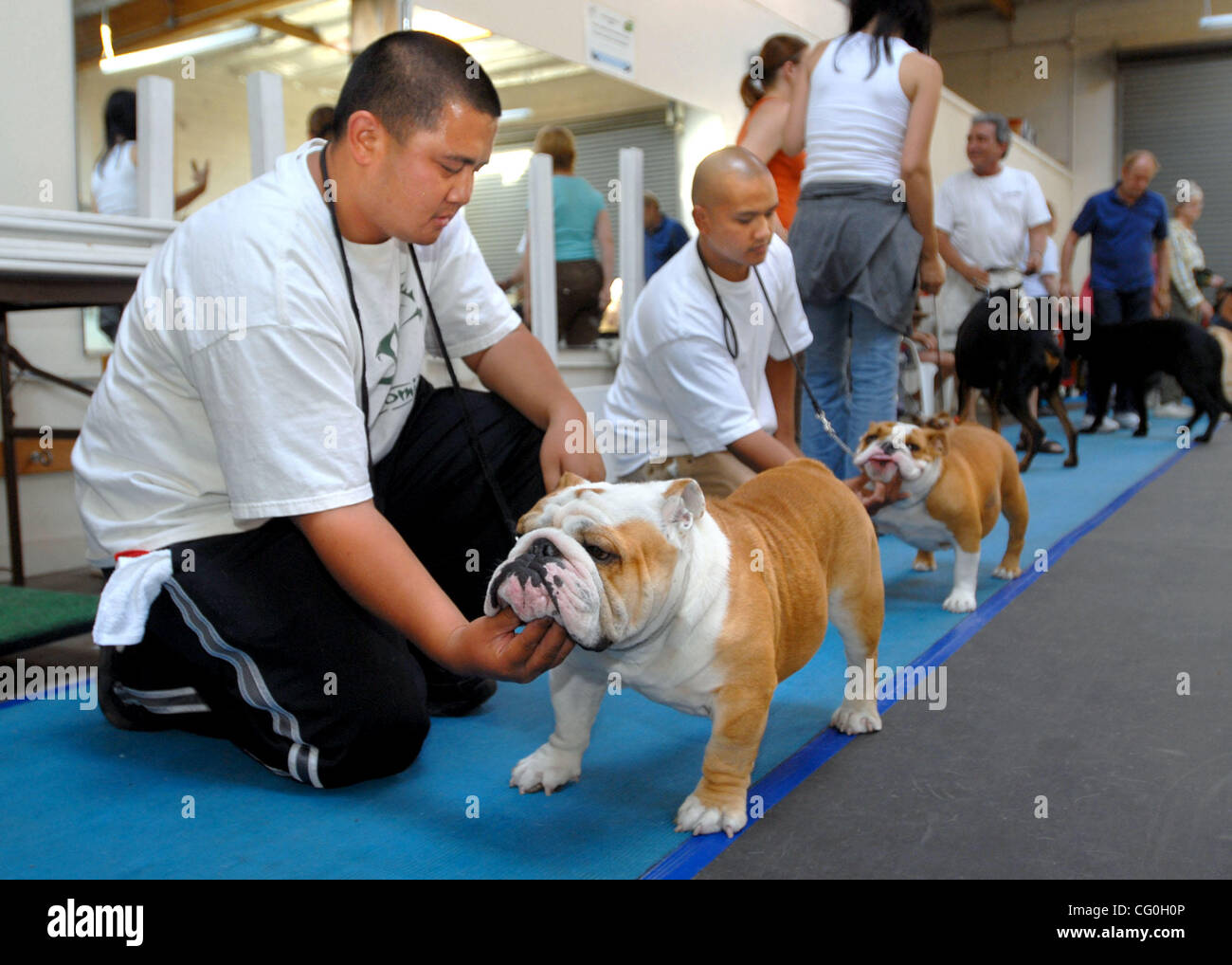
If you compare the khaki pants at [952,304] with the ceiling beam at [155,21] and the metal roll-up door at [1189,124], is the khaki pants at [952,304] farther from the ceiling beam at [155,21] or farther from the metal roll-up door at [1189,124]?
the metal roll-up door at [1189,124]

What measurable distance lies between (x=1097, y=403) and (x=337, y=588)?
25.0ft

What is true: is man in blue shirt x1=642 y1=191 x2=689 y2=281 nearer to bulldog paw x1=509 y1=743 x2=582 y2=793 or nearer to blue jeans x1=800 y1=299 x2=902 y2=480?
blue jeans x1=800 y1=299 x2=902 y2=480

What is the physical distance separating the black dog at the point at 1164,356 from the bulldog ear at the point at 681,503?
6.65m

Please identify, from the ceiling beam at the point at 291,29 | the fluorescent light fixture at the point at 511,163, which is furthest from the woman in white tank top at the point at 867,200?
the ceiling beam at the point at 291,29

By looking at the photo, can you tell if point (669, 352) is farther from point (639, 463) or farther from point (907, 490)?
point (907, 490)

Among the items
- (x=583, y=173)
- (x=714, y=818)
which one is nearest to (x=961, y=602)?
(x=714, y=818)

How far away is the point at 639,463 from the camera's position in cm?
295

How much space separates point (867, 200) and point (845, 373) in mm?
624

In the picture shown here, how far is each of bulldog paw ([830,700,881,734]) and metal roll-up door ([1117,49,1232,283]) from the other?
13.2 metres

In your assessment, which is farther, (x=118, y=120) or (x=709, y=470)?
(x=118, y=120)

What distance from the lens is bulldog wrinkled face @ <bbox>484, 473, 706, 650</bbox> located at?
1373 millimetres

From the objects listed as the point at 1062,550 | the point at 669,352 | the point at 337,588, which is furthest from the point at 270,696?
the point at 1062,550

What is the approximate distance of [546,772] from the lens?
1.84 meters

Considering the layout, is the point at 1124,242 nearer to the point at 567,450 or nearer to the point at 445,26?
the point at 445,26
